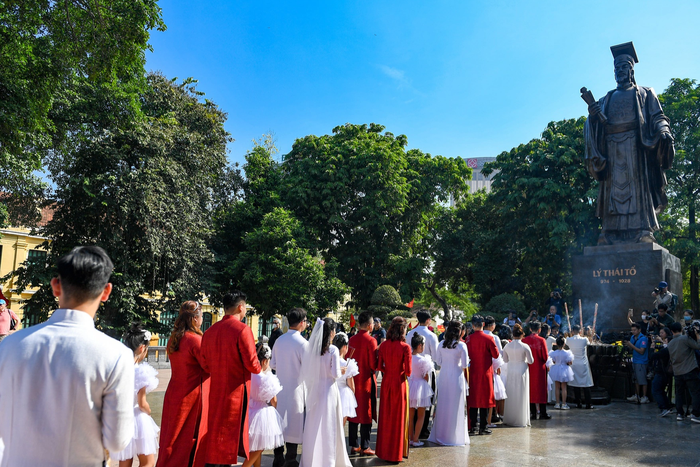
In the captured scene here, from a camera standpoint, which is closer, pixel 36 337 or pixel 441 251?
pixel 36 337

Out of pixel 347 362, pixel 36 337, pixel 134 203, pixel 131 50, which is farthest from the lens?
pixel 134 203

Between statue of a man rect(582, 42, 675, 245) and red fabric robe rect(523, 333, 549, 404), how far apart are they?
22.7 feet

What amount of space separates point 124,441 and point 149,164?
1798cm

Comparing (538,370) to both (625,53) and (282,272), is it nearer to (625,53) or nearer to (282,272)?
(625,53)

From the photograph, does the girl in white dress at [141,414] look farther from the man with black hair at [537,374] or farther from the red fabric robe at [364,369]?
the man with black hair at [537,374]

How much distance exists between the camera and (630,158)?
1538 centimetres

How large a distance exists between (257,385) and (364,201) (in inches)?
806

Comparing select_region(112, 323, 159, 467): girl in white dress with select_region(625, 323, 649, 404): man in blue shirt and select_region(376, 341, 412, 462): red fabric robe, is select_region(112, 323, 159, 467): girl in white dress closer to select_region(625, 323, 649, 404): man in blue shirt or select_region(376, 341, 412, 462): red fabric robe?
select_region(376, 341, 412, 462): red fabric robe

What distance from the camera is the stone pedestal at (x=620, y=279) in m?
14.0

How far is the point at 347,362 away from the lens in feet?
21.0

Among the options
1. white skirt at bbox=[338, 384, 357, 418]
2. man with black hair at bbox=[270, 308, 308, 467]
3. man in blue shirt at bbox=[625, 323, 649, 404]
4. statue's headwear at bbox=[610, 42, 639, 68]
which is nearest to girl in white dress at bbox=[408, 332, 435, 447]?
white skirt at bbox=[338, 384, 357, 418]

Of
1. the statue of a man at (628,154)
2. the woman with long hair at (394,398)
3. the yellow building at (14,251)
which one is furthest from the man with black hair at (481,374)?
the yellow building at (14,251)

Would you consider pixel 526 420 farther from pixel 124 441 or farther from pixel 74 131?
pixel 74 131

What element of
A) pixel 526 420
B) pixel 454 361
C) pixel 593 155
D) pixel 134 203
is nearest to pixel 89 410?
pixel 454 361
